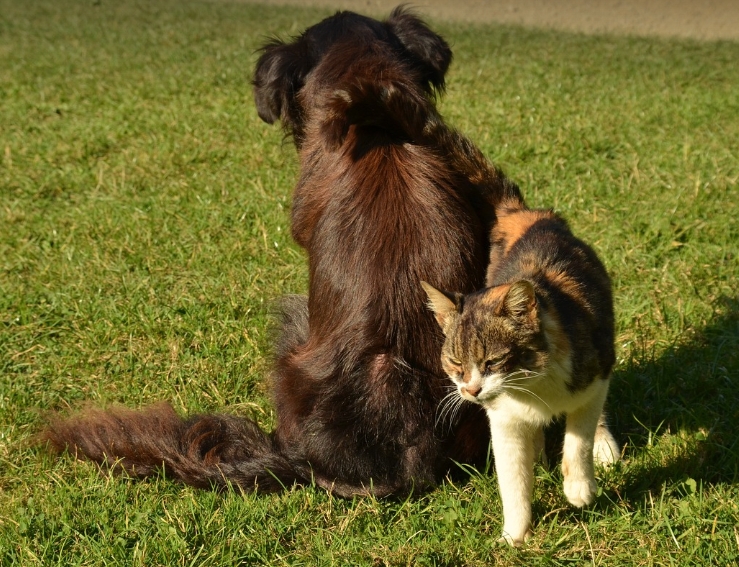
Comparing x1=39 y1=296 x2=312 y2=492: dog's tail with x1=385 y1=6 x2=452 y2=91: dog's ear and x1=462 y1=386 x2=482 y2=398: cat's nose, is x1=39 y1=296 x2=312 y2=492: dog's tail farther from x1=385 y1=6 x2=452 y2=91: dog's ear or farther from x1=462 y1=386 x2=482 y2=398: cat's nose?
x1=385 y1=6 x2=452 y2=91: dog's ear

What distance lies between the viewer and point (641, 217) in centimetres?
578

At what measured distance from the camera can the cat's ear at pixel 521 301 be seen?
9.47ft

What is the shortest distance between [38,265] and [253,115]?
3.09 metres

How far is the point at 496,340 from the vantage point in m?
3.00

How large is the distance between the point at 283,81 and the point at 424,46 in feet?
2.22

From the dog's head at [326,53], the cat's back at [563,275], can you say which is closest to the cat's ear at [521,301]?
the cat's back at [563,275]

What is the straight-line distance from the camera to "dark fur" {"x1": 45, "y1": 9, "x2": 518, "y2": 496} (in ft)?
11.4

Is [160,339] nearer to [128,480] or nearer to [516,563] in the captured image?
[128,480]

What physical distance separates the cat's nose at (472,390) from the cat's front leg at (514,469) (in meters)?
0.13

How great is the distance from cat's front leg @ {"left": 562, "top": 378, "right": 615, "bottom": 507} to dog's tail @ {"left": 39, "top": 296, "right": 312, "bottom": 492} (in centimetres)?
106

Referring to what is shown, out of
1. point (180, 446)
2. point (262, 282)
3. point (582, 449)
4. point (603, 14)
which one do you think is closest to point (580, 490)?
point (582, 449)

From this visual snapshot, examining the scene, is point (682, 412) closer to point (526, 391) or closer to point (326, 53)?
point (526, 391)

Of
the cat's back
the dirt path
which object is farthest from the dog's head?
the dirt path

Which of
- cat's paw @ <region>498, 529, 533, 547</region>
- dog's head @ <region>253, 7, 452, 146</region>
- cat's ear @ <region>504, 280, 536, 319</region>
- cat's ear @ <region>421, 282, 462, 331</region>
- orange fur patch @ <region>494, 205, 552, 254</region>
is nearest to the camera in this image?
cat's ear @ <region>504, 280, 536, 319</region>
